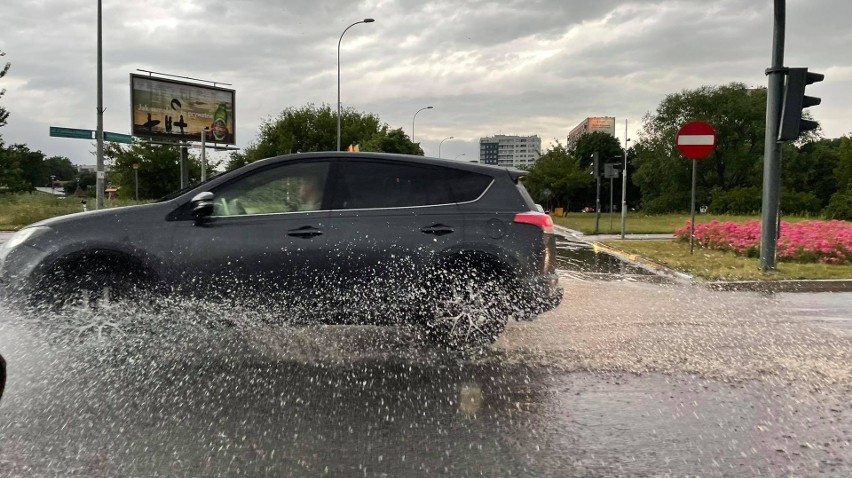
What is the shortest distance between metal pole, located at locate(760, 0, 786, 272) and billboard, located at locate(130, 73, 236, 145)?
3447 centimetres

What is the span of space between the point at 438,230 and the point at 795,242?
11.0 meters

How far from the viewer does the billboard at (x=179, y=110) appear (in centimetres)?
3847

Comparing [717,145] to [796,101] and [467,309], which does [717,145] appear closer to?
[796,101]

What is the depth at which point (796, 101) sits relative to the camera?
1102cm

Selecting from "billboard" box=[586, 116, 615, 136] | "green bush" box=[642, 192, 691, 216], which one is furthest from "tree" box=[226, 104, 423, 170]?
"billboard" box=[586, 116, 615, 136]

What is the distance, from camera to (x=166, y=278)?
5.37 metres

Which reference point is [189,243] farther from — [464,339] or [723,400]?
[723,400]

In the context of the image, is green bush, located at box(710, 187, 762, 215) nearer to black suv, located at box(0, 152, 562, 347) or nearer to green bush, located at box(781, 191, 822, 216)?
green bush, located at box(781, 191, 822, 216)

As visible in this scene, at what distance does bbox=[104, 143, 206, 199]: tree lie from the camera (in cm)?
6053

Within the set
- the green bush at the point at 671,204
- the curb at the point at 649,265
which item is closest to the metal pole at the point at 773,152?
the curb at the point at 649,265

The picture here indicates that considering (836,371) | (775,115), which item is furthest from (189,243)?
(775,115)

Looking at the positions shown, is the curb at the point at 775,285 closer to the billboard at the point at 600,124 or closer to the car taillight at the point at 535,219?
the car taillight at the point at 535,219

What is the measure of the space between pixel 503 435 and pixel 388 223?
234cm

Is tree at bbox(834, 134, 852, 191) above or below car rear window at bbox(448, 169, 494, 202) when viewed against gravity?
above
